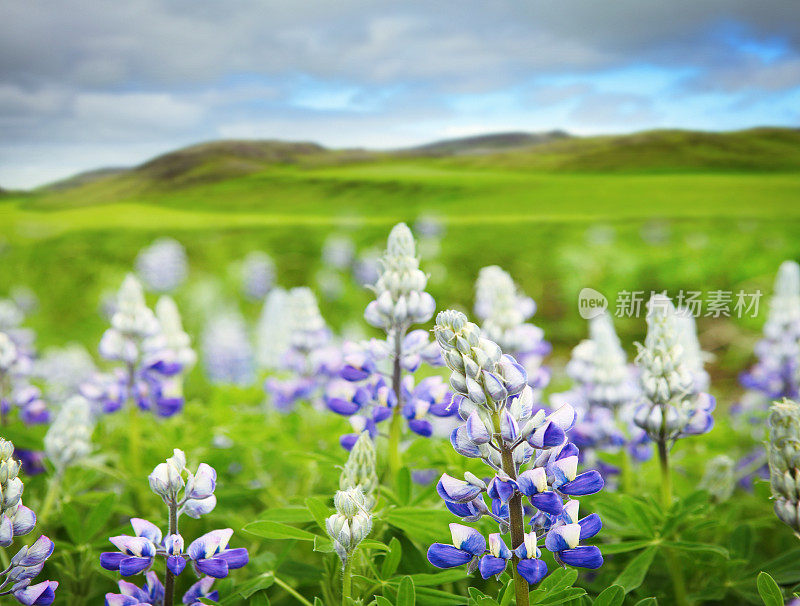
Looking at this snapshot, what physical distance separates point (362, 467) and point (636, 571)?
601 mm

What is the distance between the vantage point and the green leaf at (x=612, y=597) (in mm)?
1038

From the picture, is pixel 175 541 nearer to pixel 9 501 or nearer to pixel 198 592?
pixel 198 592

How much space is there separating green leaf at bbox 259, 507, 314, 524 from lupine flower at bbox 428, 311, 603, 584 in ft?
1.27

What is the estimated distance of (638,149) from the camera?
4.64 m

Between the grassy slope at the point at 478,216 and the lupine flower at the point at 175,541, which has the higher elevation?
the grassy slope at the point at 478,216

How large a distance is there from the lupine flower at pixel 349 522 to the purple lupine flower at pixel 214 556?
18cm

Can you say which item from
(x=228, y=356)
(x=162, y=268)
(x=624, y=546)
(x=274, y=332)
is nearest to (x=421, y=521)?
(x=624, y=546)

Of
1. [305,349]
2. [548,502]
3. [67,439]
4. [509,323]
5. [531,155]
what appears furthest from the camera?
[531,155]

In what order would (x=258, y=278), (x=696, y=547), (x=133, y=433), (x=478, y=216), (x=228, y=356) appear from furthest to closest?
(x=478, y=216)
(x=258, y=278)
(x=228, y=356)
(x=133, y=433)
(x=696, y=547)

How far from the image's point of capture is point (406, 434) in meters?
1.88

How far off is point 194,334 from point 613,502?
3699 millimetres

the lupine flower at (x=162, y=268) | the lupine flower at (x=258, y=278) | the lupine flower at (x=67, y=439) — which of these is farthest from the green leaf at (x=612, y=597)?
the lupine flower at (x=162, y=268)

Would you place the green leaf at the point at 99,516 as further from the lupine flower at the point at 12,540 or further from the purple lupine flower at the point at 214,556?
the purple lupine flower at the point at 214,556

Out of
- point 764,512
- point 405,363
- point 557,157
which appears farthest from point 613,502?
point 557,157
